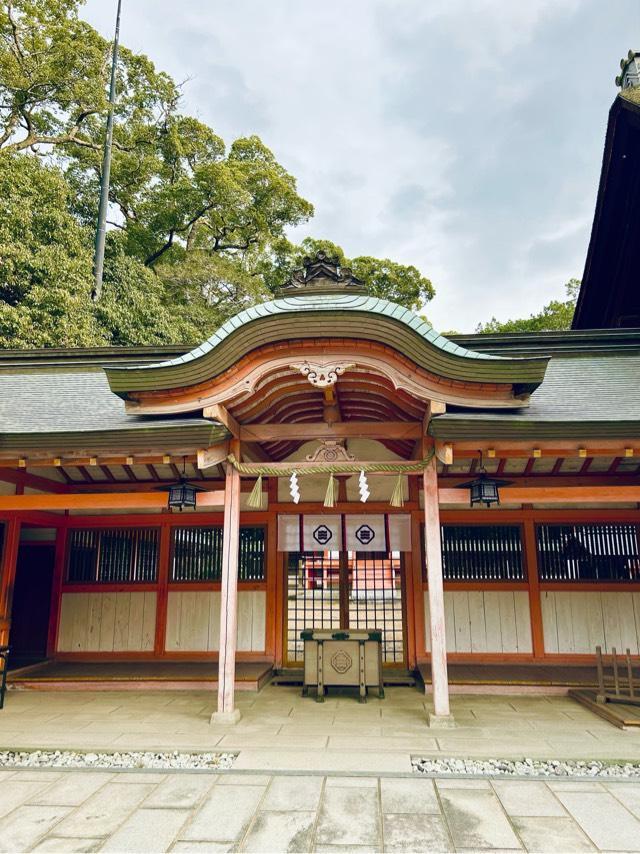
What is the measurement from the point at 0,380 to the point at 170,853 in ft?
24.9

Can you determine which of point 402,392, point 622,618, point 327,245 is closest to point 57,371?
point 402,392

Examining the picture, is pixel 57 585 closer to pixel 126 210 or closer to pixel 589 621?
pixel 589 621

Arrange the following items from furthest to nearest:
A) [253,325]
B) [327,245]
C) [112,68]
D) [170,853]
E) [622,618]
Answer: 1. [327,245]
2. [112,68]
3. [622,618]
4. [253,325]
5. [170,853]

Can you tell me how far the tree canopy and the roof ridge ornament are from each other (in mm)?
12534

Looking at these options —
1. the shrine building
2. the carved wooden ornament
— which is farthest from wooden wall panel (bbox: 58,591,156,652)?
the carved wooden ornament

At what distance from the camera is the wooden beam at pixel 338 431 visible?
257 inches

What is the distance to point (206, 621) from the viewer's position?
858 centimetres

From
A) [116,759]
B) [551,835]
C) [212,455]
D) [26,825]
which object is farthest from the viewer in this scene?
[212,455]

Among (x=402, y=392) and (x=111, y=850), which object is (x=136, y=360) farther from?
(x=111, y=850)

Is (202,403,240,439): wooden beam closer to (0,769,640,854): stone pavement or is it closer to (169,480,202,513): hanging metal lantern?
(169,480,202,513): hanging metal lantern

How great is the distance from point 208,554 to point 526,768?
5554 millimetres

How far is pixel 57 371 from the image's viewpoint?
8844 mm

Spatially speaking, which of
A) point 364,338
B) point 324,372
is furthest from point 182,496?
point 364,338

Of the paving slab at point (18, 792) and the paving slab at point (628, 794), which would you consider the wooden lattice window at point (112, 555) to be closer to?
the paving slab at point (18, 792)
